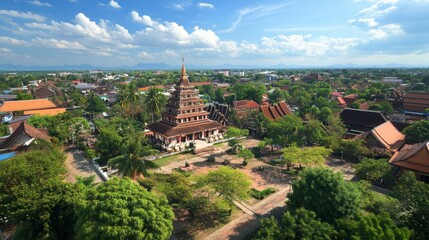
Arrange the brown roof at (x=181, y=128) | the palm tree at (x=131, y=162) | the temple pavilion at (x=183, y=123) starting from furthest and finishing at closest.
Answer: the temple pavilion at (x=183, y=123)
the brown roof at (x=181, y=128)
the palm tree at (x=131, y=162)

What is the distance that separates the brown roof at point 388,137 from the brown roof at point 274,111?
67.2 feet

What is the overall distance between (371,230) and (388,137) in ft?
106

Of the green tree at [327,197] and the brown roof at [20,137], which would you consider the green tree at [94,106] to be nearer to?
the brown roof at [20,137]

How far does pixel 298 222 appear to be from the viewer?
53.7ft

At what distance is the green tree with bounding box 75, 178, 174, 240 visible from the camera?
14.7 meters

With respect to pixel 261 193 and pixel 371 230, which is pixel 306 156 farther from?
pixel 371 230

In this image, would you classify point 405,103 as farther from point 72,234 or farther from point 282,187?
point 72,234

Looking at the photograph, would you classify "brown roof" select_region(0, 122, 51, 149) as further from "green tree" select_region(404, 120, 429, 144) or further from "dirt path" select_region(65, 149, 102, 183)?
"green tree" select_region(404, 120, 429, 144)

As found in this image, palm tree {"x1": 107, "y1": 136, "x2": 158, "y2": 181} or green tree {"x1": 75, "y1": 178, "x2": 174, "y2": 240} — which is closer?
green tree {"x1": 75, "y1": 178, "x2": 174, "y2": 240}

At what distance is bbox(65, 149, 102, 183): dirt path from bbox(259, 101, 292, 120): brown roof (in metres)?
37.1

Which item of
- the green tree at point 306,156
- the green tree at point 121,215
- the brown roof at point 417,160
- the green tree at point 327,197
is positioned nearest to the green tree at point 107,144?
the green tree at point 121,215

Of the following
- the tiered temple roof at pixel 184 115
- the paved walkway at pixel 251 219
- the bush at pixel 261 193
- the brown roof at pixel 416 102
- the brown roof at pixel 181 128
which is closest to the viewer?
the paved walkway at pixel 251 219

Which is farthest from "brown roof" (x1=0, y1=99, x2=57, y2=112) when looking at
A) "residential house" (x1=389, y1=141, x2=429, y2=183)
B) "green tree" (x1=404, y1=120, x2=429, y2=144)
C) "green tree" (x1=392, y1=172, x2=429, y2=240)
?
"green tree" (x1=404, y1=120, x2=429, y2=144)

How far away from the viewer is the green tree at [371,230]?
538 inches
